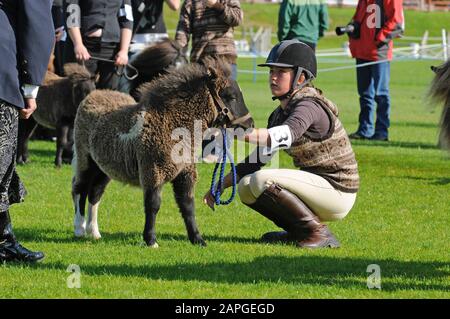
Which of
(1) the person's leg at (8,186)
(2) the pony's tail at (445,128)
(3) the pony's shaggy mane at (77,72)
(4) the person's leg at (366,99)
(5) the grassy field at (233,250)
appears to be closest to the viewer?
(5) the grassy field at (233,250)

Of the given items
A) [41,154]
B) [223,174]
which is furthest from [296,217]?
[41,154]

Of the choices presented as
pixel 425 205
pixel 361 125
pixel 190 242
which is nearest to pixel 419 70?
pixel 361 125

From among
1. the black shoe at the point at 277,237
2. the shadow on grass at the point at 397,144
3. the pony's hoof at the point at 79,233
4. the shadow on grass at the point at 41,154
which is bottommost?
the shadow on grass at the point at 397,144

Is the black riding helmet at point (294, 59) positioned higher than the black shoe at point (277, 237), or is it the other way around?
the black riding helmet at point (294, 59)

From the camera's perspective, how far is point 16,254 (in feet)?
23.5

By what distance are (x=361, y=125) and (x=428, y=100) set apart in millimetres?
9532

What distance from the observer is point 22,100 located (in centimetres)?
670

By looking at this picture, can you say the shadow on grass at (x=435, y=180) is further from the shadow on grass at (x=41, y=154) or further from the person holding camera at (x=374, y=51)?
the shadow on grass at (x=41, y=154)

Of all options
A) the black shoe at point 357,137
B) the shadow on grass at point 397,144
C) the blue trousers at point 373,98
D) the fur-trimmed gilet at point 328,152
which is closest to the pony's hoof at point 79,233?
the fur-trimmed gilet at point 328,152

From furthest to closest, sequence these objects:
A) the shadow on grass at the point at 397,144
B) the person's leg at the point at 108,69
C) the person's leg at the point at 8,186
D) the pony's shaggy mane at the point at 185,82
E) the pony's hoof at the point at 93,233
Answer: the shadow on grass at the point at 397,144, the person's leg at the point at 108,69, the pony's hoof at the point at 93,233, the pony's shaggy mane at the point at 185,82, the person's leg at the point at 8,186

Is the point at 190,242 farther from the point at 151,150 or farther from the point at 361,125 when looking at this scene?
the point at 361,125

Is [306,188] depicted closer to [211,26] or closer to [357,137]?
[211,26]

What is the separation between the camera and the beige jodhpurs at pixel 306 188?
7.95 meters

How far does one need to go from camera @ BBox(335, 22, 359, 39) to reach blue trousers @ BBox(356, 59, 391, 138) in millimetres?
457
